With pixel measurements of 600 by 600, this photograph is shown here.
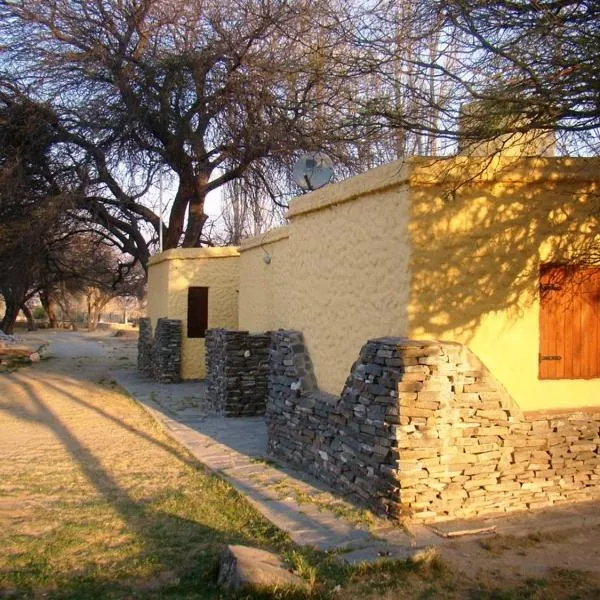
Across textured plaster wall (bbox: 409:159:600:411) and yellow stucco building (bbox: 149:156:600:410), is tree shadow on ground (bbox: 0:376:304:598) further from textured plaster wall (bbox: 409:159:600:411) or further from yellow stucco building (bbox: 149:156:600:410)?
textured plaster wall (bbox: 409:159:600:411)

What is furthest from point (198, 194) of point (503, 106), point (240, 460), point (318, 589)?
point (318, 589)

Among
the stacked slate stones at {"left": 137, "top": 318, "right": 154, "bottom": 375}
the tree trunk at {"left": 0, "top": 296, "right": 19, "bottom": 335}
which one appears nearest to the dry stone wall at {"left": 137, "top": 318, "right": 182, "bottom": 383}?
the stacked slate stones at {"left": 137, "top": 318, "right": 154, "bottom": 375}

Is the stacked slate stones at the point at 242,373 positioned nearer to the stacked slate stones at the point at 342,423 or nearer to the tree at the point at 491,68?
the stacked slate stones at the point at 342,423

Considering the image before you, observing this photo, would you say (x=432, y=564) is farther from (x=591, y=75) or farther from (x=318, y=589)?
(x=591, y=75)

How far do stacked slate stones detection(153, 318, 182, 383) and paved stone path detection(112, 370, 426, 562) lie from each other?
386 cm

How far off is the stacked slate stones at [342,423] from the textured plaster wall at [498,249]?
0.59 metres

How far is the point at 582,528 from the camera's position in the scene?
538 cm

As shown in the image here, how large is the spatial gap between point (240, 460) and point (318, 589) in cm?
373

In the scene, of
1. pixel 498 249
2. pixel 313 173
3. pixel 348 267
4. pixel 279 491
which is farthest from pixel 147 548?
pixel 313 173

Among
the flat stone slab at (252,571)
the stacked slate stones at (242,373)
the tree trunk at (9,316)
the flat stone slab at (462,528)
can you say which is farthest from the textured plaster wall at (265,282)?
the tree trunk at (9,316)

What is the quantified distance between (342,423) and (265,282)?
527 cm

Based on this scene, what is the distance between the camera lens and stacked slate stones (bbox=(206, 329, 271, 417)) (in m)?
11.0

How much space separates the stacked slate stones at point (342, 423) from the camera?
548 centimetres

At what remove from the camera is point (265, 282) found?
37.0ft
